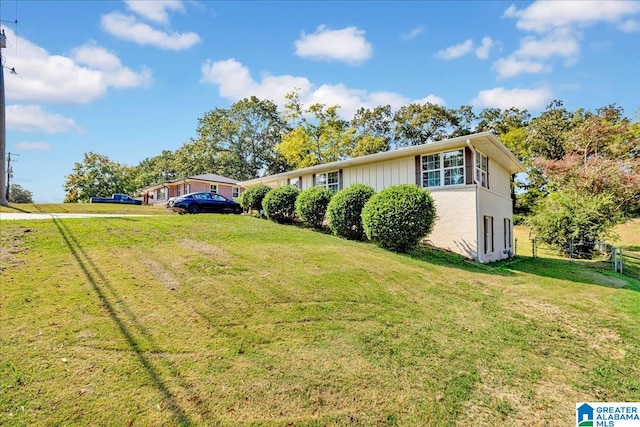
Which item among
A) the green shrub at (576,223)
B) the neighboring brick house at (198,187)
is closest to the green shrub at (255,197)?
the neighboring brick house at (198,187)

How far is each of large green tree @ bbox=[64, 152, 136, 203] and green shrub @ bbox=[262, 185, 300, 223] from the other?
3131cm

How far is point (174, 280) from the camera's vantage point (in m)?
6.11

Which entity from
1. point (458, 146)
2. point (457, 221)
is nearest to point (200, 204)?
point (457, 221)

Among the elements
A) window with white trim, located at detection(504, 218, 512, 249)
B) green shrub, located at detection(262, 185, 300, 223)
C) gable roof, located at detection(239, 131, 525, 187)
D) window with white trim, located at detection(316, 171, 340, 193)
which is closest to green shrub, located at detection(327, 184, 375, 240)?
gable roof, located at detection(239, 131, 525, 187)

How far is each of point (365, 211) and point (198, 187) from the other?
74.5ft

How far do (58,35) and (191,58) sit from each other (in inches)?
158

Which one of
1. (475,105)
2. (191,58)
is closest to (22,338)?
(191,58)

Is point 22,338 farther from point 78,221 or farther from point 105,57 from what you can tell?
point 105,57

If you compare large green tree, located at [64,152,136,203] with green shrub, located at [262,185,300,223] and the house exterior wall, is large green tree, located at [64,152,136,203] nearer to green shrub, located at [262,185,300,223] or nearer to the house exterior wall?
green shrub, located at [262,185,300,223]

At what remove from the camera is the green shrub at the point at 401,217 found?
10898 millimetres

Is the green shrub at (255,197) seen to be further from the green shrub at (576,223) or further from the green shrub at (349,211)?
the green shrub at (576,223)

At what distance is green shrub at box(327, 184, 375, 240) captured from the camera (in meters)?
12.8

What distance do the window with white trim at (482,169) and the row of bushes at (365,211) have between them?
3470 mm

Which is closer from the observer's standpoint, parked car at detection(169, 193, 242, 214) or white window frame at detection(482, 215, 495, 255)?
white window frame at detection(482, 215, 495, 255)
